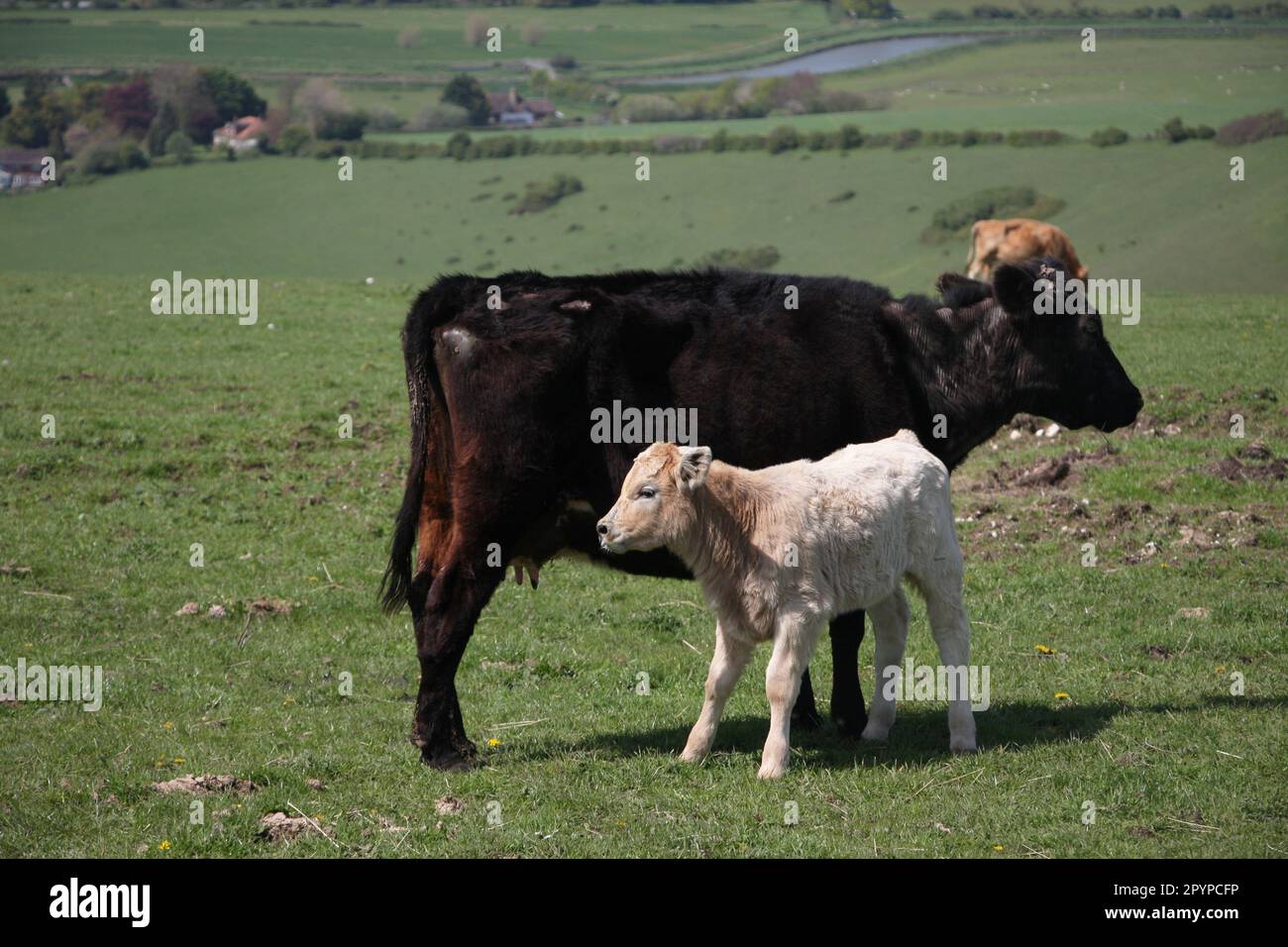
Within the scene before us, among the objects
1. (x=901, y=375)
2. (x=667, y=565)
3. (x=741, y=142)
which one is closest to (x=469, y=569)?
(x=667, y=565)

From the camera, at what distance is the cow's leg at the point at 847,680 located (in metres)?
10.4

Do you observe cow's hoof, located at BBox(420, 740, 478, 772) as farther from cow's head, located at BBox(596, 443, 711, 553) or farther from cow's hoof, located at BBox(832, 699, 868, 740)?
cow's hoof, located at BBox(832, 699, 868, 740)

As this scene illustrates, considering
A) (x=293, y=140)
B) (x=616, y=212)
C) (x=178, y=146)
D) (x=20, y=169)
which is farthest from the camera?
(x=293, y=140)

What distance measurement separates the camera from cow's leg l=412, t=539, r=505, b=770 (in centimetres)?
978

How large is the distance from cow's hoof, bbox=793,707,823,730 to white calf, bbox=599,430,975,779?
1078 millimetres

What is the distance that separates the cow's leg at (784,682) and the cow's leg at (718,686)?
0.35m

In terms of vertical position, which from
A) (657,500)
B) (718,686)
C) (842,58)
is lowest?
(718,686)

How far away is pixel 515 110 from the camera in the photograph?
105000 mm

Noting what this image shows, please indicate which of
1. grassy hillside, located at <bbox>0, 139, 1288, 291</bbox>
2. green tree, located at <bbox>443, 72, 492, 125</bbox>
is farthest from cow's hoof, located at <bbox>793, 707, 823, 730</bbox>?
green tree, located at <bbox>443, 72, 492, 125</bbox>

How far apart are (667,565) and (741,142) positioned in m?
74.9

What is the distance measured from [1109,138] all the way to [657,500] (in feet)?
226

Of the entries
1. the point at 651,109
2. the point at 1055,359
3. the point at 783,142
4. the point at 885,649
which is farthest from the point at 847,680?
the point at 651,109

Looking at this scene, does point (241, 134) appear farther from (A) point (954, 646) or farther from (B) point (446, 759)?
(A) point (954, 646)
